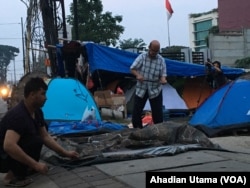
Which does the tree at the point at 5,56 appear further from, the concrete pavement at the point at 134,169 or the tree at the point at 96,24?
the concrete pavement at the point at 134,169

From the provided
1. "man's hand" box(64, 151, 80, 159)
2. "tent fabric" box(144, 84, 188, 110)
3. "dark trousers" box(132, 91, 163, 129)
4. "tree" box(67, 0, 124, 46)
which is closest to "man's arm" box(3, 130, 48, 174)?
"man's hand" box(64, 151, 80, 159)

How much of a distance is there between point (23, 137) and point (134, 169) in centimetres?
121

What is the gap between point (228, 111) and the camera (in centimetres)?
881

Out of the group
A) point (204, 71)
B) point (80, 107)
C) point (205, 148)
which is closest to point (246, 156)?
point (205, 148)

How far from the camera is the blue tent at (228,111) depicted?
8.55 metres

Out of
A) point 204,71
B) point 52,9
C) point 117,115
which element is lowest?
point 117,115

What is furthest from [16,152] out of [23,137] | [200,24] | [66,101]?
[200,24]

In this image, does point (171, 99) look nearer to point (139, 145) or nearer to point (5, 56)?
point (139, 145)

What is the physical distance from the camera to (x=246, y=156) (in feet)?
18.1

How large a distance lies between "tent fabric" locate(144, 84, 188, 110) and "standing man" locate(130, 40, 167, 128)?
5690mm

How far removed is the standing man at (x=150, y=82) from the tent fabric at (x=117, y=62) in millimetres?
4641

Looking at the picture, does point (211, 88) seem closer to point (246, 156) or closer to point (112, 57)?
point (112, 57)

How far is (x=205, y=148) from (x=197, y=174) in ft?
5.99

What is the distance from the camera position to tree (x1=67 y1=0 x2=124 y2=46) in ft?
107
